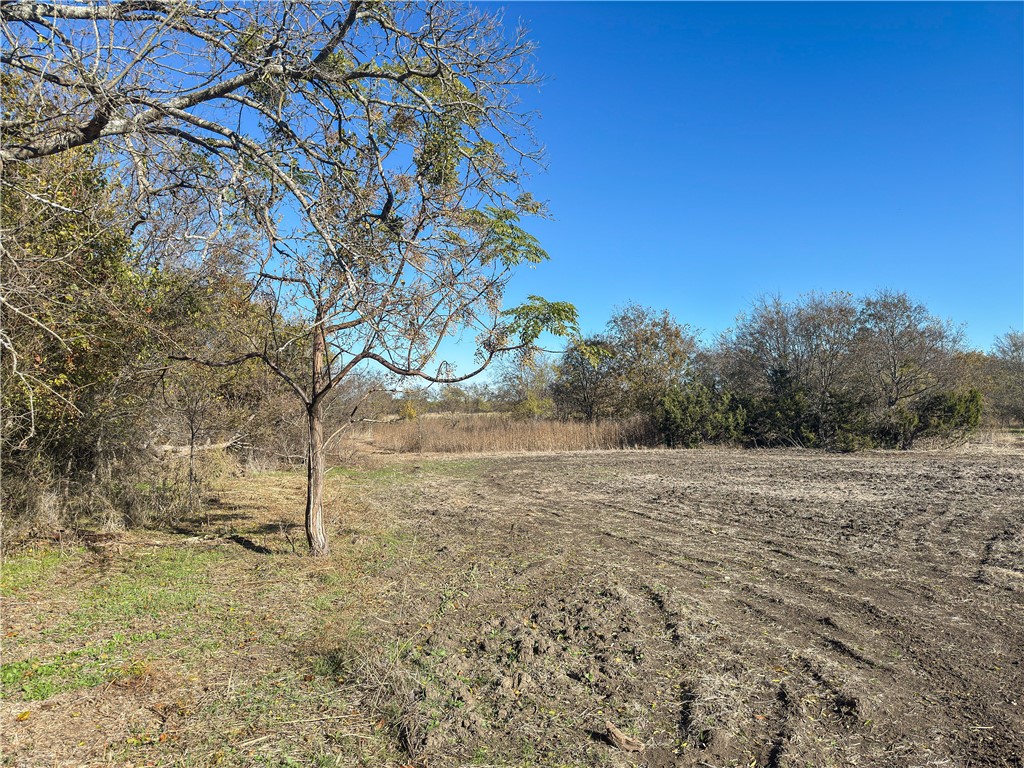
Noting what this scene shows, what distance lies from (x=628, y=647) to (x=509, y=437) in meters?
18.4

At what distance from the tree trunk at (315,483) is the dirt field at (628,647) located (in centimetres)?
25

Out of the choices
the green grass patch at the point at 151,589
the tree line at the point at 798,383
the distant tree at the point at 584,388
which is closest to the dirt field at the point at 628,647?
the green grass patch at the point at 151,589

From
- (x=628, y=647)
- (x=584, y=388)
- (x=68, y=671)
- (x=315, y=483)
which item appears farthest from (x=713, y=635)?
(x=584, y=388)

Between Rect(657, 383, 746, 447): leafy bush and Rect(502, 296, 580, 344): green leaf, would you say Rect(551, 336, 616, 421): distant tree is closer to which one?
Rect(657, 383, 746, 447): leafy bush

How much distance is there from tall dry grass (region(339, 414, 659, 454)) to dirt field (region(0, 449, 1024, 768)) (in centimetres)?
1358

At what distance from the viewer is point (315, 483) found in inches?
231

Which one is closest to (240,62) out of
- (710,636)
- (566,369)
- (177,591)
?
(177,591)

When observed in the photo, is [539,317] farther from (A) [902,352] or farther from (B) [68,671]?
(A) [902,352]

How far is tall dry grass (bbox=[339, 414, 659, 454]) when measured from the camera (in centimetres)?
2198

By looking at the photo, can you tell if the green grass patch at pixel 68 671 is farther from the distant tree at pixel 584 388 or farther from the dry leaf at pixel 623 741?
the distant tree at pixel 584 388

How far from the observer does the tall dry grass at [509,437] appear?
22.0m

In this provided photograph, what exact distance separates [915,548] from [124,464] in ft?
32.1

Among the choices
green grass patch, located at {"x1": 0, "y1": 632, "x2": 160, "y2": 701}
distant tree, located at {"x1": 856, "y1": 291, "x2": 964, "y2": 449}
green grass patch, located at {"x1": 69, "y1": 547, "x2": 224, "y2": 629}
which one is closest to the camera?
green grass patch, located at {"x1": 0, "y1": 632, "x2": 160, "y2": 701}

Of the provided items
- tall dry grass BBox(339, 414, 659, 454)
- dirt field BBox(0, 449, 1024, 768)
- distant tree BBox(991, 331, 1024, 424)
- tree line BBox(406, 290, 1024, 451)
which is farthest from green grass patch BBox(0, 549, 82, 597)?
distant tree BBox(991, 331, 1024, 424)
